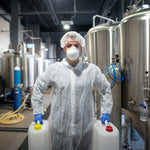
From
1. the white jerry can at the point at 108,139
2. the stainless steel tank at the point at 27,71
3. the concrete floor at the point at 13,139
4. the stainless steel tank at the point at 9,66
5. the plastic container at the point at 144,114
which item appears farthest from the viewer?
the stainless steel tank at the point at 27,71

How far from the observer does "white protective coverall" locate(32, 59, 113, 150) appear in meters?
1.04

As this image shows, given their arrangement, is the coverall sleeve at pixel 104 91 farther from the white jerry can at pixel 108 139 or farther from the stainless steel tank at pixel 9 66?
the stainless steel tank at pixel 9 66

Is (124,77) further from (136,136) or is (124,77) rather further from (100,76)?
(136,136)

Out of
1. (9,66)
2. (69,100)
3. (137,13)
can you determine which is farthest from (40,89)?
(9,66)

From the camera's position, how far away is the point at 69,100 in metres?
1.04

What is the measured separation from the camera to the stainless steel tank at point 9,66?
273cm

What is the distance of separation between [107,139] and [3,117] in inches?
72.6

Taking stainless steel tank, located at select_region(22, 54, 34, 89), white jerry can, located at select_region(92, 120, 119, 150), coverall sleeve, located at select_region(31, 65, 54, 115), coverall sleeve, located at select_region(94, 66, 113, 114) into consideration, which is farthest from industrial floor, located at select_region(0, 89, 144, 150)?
stainless steel tank, located at select_region(22, 54, 34, 89)

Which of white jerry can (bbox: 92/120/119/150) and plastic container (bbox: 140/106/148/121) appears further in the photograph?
plastic container (bbox: 140/106/148/121)

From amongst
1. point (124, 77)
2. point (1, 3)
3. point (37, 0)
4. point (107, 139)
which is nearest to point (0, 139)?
point (107, 139)

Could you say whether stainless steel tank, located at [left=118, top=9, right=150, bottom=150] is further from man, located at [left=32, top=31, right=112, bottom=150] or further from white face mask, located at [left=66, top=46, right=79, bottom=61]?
white face mask, located at [left=66, top=46, right=79, bottom=61]

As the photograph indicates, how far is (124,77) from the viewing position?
160cm

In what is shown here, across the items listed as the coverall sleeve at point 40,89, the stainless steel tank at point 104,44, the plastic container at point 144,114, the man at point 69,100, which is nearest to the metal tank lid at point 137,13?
the stainless steel tank at point 104,44

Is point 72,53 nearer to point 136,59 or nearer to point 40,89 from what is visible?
point 40,89
